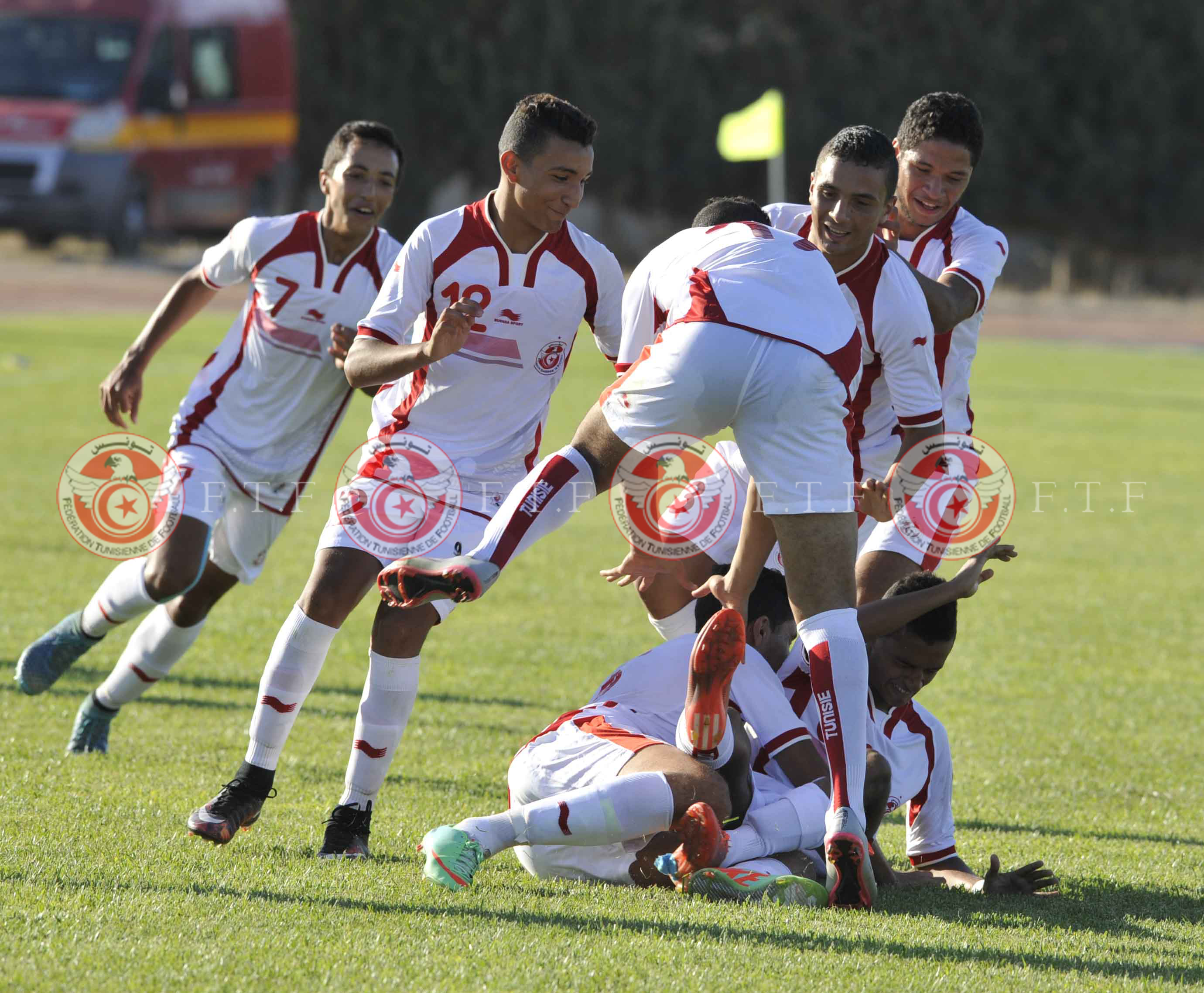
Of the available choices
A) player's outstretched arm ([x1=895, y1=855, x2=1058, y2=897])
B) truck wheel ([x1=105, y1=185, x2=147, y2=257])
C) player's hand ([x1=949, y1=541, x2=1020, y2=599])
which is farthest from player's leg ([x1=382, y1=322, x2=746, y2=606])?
truck wheel ([x1=105, y1=185, x2=147, y2=257])

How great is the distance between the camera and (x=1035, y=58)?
150 ft

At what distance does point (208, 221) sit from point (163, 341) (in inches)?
1049

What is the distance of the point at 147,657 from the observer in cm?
550

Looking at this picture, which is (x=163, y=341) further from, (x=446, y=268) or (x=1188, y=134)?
(x=1188, y=134)

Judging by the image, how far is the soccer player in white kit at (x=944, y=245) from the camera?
5000mm

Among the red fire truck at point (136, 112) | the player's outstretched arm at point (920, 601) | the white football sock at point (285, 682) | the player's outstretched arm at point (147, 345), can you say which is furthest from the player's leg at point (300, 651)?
the red fire truck at point (136, 112)

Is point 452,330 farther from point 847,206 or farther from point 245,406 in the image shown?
point 245,406

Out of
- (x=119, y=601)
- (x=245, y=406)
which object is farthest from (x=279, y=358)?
(x=119, y=601)

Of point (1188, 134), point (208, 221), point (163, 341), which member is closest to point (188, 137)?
point (208, 221)

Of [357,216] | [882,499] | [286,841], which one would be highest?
[357,216]

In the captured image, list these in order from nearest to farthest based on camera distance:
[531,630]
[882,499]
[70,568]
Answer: [882,499]
[531,630]
[70,568]

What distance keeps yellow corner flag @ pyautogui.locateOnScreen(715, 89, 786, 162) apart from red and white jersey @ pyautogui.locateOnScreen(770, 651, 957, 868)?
2329cm

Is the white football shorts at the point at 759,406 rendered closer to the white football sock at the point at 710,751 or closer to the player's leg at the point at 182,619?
the white football sock at the point at 710,751

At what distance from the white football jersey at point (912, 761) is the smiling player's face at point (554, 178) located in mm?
1555
